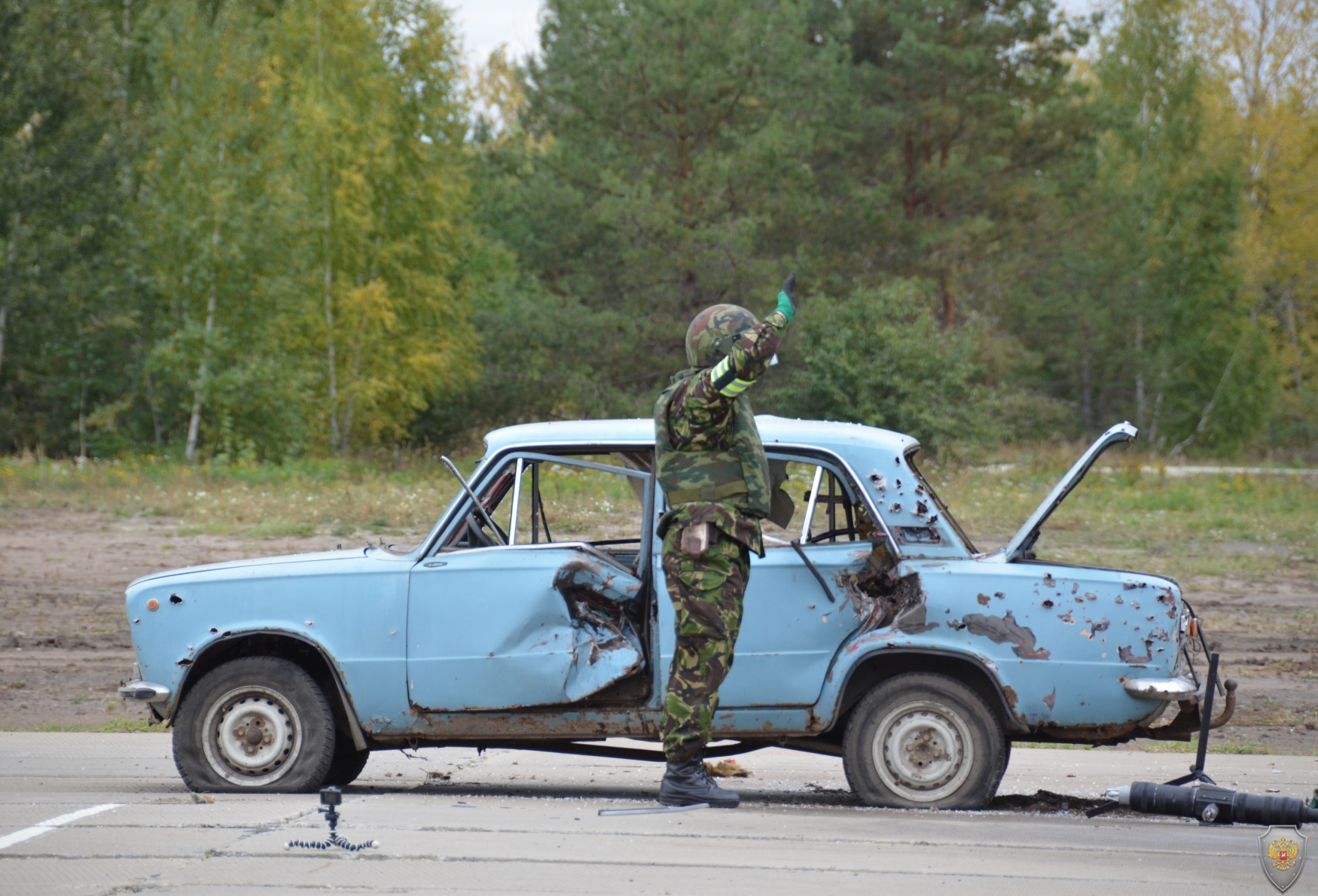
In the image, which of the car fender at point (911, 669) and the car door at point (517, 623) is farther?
the car door at point (517, 623)

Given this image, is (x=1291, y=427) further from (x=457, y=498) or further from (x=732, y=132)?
(x=457, y=498)

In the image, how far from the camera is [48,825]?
17.0ft

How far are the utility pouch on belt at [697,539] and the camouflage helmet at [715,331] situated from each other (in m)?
0.74

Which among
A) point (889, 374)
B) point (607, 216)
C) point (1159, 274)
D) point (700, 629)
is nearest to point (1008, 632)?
point (700, 629)

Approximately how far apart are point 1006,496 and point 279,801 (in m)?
18.4

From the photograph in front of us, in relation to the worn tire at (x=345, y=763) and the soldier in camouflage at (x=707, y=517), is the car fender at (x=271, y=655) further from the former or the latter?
the soldier in camouflage at (x=707, y=517)

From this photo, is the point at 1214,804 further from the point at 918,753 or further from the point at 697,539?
the point at 697,539

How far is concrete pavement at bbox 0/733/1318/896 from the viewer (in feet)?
14.3

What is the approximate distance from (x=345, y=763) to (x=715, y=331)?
278 cm

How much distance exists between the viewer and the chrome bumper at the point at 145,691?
584 centimetres

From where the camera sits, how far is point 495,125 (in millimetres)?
55000

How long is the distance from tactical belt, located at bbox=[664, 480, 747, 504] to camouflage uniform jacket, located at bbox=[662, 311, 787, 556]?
0.09 feet

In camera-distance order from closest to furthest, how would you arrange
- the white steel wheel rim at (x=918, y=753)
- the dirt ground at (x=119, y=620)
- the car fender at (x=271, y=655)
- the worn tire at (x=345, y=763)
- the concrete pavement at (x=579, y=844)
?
1. the concrete pavement at (x=579, y=844)
2. the white steel wheel rim at (x=918, y=753)
3. the car fender at (x=271, y=655)
4. the worn tire at (x=345, y=763)
5. the dirt ground at (x=119, y=620)

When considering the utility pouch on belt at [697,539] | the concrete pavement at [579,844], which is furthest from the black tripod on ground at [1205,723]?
the utility pouch on belt at [697,539]
